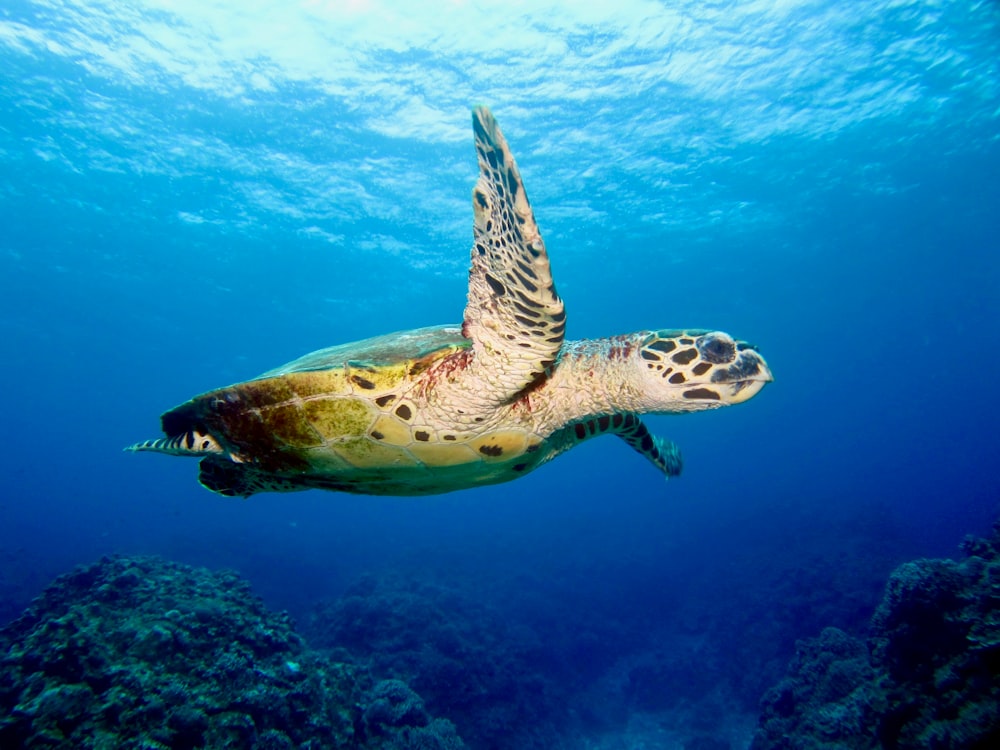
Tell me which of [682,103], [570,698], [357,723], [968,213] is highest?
[682,103]

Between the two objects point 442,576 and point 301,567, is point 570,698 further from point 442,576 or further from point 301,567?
point 301,567

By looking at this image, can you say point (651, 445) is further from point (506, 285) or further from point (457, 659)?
point (457, 659)

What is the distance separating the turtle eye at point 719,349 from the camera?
8.25 ft

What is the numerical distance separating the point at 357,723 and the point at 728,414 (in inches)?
2338

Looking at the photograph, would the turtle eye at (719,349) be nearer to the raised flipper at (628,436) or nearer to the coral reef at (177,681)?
the raised flipper at (628,436)

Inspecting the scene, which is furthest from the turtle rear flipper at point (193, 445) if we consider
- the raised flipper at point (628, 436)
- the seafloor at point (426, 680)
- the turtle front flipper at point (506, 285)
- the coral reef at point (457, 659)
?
the coral reef at point (457, 659)

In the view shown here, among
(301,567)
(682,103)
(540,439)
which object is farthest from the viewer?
(301,567)

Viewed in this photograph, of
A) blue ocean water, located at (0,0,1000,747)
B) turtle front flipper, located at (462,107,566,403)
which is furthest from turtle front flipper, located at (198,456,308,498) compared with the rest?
blue ocean water, located at (0,0,1000,747)

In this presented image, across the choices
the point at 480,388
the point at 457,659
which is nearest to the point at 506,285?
the point at 480,388

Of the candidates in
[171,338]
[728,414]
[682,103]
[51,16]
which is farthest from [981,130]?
[728,414]

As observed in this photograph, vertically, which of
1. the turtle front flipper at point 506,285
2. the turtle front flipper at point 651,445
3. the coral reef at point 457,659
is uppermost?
the turtle front flipper at point 506,285

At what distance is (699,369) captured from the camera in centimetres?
257

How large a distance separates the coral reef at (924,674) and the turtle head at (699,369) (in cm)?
323

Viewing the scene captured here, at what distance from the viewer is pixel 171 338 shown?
28.7m
